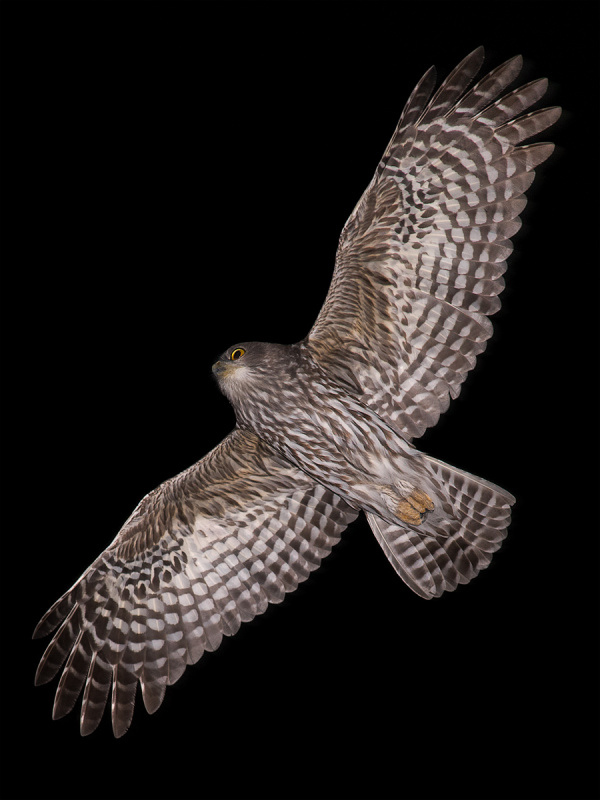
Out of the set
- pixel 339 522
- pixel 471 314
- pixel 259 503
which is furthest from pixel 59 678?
pixel 471 314

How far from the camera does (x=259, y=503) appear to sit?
12.5 feet

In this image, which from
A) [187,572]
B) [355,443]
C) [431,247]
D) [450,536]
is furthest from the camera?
[187,572]

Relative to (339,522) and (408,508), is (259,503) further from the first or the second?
(408,508)

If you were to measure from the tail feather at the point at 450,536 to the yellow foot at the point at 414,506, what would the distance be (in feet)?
0.21

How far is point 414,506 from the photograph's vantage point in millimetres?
3387

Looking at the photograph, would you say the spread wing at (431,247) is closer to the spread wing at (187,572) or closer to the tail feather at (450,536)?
the tail feather at (450,536)

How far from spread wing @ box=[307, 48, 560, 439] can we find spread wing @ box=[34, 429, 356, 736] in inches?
Answer: 25.1

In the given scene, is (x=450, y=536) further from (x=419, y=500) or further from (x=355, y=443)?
(x=355, y=443)

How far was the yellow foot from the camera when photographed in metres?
3.38

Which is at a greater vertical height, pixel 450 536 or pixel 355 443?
pixel 355 443

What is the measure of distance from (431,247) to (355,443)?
82cm

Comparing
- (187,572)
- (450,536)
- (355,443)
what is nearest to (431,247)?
(355,443)

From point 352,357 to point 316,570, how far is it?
1.02 metres

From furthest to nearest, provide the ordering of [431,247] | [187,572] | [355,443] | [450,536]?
[187,572], [450,536], [355,443], [431,247]
